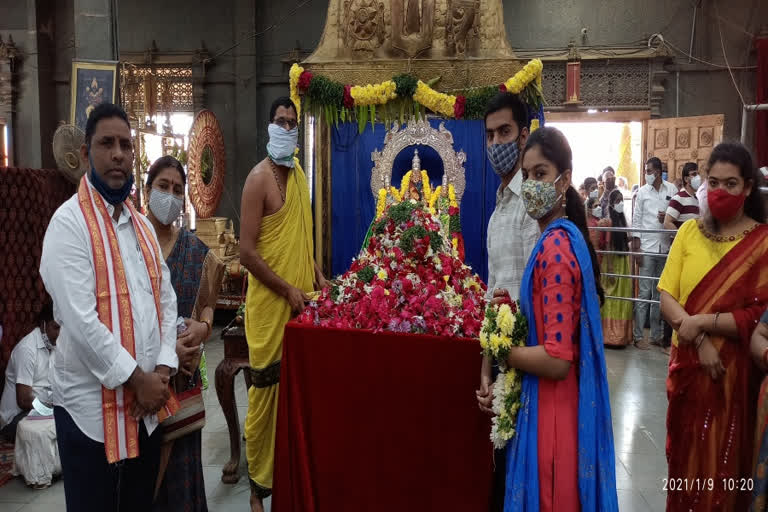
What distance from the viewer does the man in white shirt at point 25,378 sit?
353 centimetres

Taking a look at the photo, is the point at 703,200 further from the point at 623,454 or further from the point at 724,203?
the point at 623,454

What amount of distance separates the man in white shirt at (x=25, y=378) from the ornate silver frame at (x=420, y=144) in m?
3.24

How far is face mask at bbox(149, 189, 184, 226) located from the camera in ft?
7.53

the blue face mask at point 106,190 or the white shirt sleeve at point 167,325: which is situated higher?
the blue face mask at point 106,190

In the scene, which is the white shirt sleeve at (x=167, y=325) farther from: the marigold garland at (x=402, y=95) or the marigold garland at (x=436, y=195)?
the marigold garland at (x=436, y=195)

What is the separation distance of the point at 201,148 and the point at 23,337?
17.7 ft

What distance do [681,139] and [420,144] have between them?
456cm

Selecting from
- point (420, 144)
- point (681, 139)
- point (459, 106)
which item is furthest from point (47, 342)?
point (681, 139)

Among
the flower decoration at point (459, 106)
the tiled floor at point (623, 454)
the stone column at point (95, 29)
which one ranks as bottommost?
the tiled floor at point (623, 454)

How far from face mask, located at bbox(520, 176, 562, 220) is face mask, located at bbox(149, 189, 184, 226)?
4.74 ft

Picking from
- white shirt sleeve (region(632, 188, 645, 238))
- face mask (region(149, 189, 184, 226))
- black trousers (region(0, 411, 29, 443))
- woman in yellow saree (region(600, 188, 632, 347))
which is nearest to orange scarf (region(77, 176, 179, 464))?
face mask (region(149, 189, 184, 226))

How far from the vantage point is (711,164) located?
2.27m

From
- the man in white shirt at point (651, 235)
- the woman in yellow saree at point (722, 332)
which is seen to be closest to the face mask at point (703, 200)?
the woman in yellow saree at point (722, 332)

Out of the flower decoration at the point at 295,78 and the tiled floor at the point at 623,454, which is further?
the flower decoration at the point at 295,78
